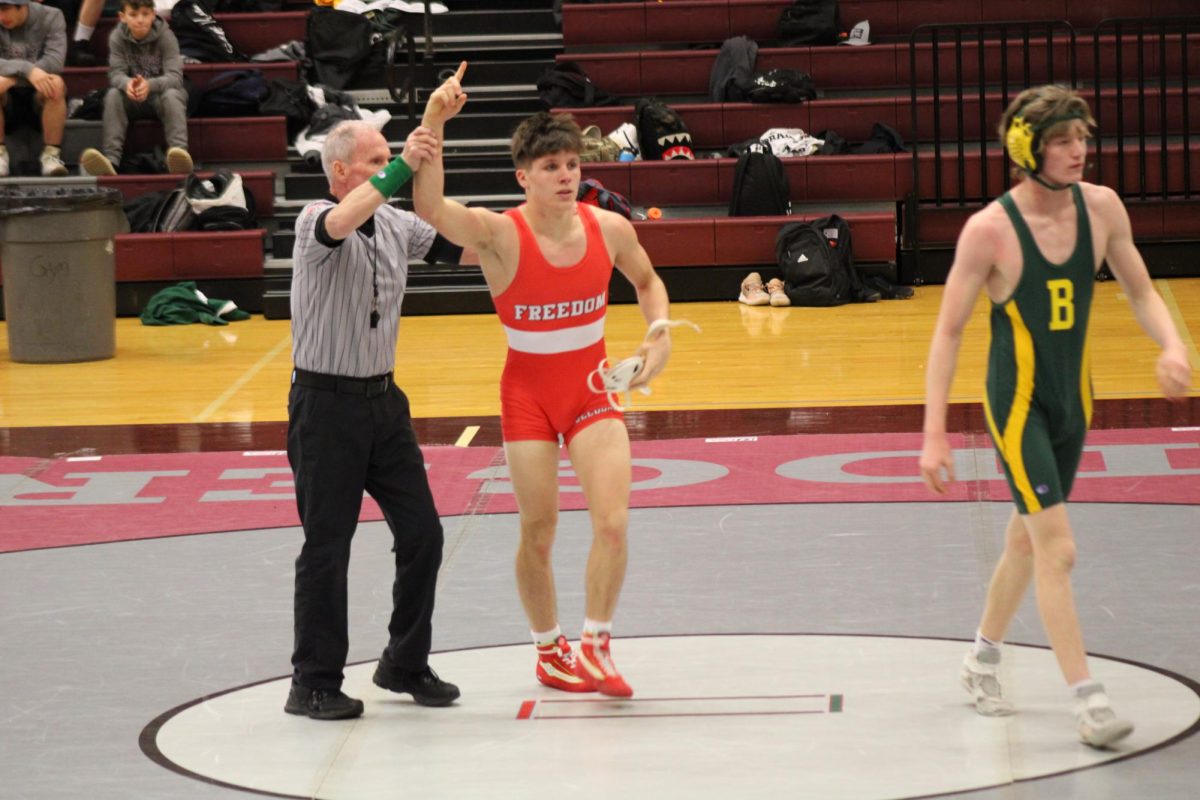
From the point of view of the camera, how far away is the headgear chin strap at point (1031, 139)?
168 inches

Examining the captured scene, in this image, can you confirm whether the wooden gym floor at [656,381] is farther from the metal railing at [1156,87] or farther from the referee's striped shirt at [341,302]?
the referee's striped shirt at [341,302]

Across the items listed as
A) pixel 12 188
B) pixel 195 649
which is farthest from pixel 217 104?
pixel 195 649

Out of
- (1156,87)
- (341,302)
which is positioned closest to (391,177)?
(341,302)

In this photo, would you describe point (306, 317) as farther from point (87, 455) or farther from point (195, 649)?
point (87, 455)

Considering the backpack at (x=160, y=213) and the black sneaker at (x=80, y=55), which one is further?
the black sneaker at (x=80, y=55)

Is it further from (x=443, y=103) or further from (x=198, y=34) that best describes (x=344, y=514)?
(x=198, y=34)

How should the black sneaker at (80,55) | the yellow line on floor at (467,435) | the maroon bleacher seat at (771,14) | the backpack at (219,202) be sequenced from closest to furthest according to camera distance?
the yellow line on floor at (467,435) → the backpack at (219,202) → the maroon bleacher seat at (771,14) → the black sneaker at (80,55)

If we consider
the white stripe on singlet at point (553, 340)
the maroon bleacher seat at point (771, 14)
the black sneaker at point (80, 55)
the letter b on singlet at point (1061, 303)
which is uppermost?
the maroon bleacher seat at point (771, 14)

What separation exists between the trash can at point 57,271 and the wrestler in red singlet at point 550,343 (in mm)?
6805

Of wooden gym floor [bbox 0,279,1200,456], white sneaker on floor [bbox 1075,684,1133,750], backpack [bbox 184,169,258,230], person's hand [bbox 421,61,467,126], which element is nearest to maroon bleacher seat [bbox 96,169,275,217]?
backpack [bbox 184,169,258,230]

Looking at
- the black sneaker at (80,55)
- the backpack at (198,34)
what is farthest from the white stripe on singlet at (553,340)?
the black sneaker at (80,55)

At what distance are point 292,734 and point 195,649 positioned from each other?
3.03 ft

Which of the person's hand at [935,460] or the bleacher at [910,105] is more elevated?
the bleacher at [910,105]

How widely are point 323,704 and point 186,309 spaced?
8500 mm
